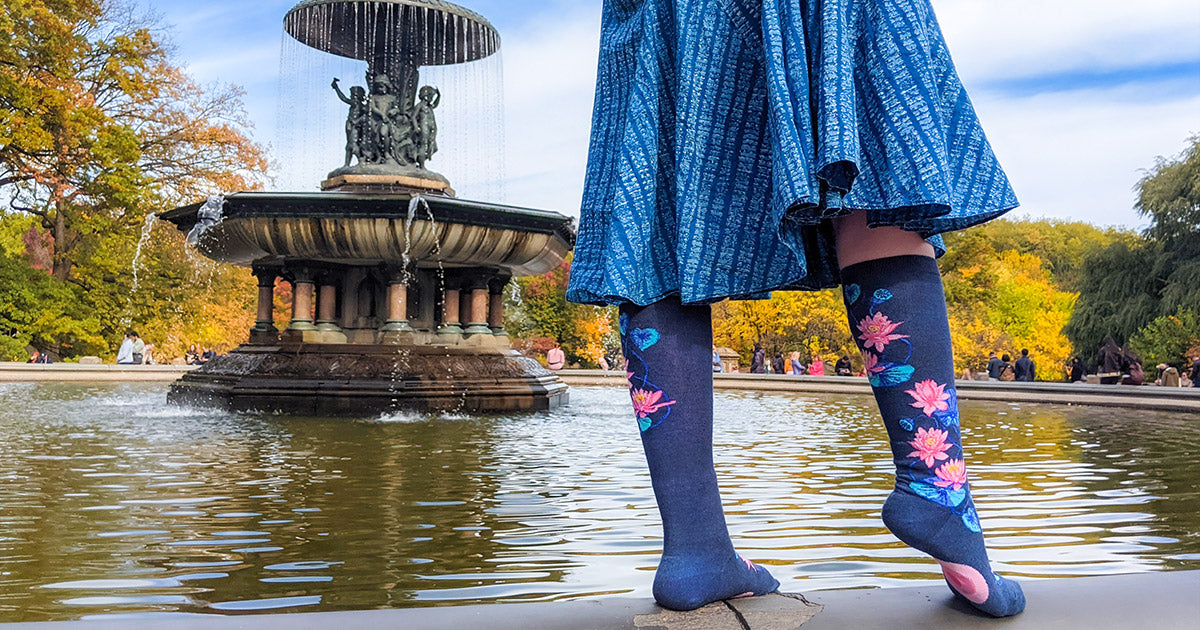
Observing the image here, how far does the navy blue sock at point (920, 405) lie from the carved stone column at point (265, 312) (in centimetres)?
1139

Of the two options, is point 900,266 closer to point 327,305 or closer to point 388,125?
point 327,305

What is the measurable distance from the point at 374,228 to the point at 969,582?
939 centimetres

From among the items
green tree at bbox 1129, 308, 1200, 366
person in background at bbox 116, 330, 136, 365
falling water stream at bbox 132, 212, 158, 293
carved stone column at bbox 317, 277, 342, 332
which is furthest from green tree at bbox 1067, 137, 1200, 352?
person in background at bbox 116, 330, 136, 365

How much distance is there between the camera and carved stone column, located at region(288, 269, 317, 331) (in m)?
11.2

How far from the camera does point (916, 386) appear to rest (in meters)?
1.58

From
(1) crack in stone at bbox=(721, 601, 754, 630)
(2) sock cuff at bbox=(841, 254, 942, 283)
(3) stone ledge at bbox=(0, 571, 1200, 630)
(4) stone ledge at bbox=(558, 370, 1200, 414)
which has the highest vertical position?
(2) sock cuff at bbox=(841, 254, 942, 283)

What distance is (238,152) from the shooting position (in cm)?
2997

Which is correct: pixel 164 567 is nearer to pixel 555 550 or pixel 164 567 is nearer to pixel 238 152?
pixel 555 550

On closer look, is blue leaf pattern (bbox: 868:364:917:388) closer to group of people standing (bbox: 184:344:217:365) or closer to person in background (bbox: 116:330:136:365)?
person in background (bbox: 116:330:136:365)

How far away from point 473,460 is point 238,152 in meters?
27.6

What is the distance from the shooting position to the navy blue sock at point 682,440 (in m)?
1.63

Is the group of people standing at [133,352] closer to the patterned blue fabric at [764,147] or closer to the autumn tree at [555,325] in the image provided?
the autumn tree at [555,325]

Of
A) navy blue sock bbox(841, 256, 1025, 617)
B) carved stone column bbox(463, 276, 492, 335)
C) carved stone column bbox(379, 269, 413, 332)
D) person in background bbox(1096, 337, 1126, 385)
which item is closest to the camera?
navy blue sock bbox(841, 256, 1025, 617)

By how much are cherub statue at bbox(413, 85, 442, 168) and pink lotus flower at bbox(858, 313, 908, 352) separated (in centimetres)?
1214
